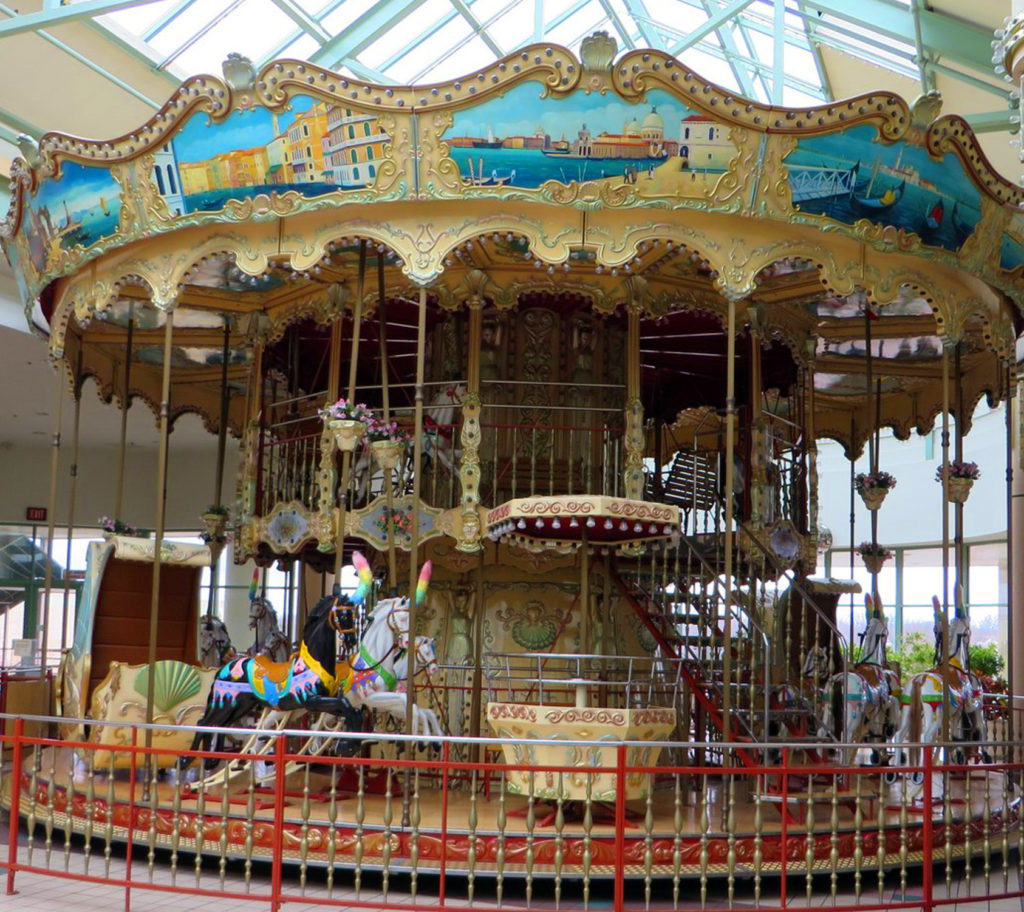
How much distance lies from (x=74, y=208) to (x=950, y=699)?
29.7 feet

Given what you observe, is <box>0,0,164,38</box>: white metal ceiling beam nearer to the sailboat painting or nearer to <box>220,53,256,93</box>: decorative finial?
<box>220,53,256,93</box>: decorative finial

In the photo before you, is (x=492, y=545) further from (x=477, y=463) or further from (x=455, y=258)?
(x=455, y=258)

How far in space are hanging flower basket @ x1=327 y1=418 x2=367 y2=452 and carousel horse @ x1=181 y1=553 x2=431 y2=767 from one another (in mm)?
1071

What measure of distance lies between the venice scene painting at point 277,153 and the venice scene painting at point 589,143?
0.74 meters

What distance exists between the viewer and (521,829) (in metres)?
8.78

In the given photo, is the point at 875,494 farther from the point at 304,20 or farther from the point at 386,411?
the point at 304,20

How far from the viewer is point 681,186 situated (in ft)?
31.6

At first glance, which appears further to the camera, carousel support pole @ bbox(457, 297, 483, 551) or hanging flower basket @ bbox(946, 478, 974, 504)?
hanging flower basket @ bbox(946, 478, 974, 504)

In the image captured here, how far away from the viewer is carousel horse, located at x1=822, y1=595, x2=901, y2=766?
1151 centimetres

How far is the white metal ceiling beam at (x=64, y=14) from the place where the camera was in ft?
44.3

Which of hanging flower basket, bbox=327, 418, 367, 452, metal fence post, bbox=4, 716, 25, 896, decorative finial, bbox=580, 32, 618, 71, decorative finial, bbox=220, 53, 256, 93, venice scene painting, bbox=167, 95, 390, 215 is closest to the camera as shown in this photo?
metal fence post, bbox=4, 716, 25, 896

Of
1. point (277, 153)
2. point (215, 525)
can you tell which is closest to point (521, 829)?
point (277, 153)

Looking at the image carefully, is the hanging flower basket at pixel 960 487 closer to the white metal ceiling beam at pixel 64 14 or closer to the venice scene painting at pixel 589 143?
the venice scene painting at pixel 589 143

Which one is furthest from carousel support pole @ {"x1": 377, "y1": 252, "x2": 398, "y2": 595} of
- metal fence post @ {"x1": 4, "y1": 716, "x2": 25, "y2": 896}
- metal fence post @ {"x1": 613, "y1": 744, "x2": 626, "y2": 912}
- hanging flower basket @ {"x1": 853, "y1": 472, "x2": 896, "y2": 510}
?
hanging flower basket @ {"x1": 853, "y1": 472, "x2": 896, "y2": 510}
